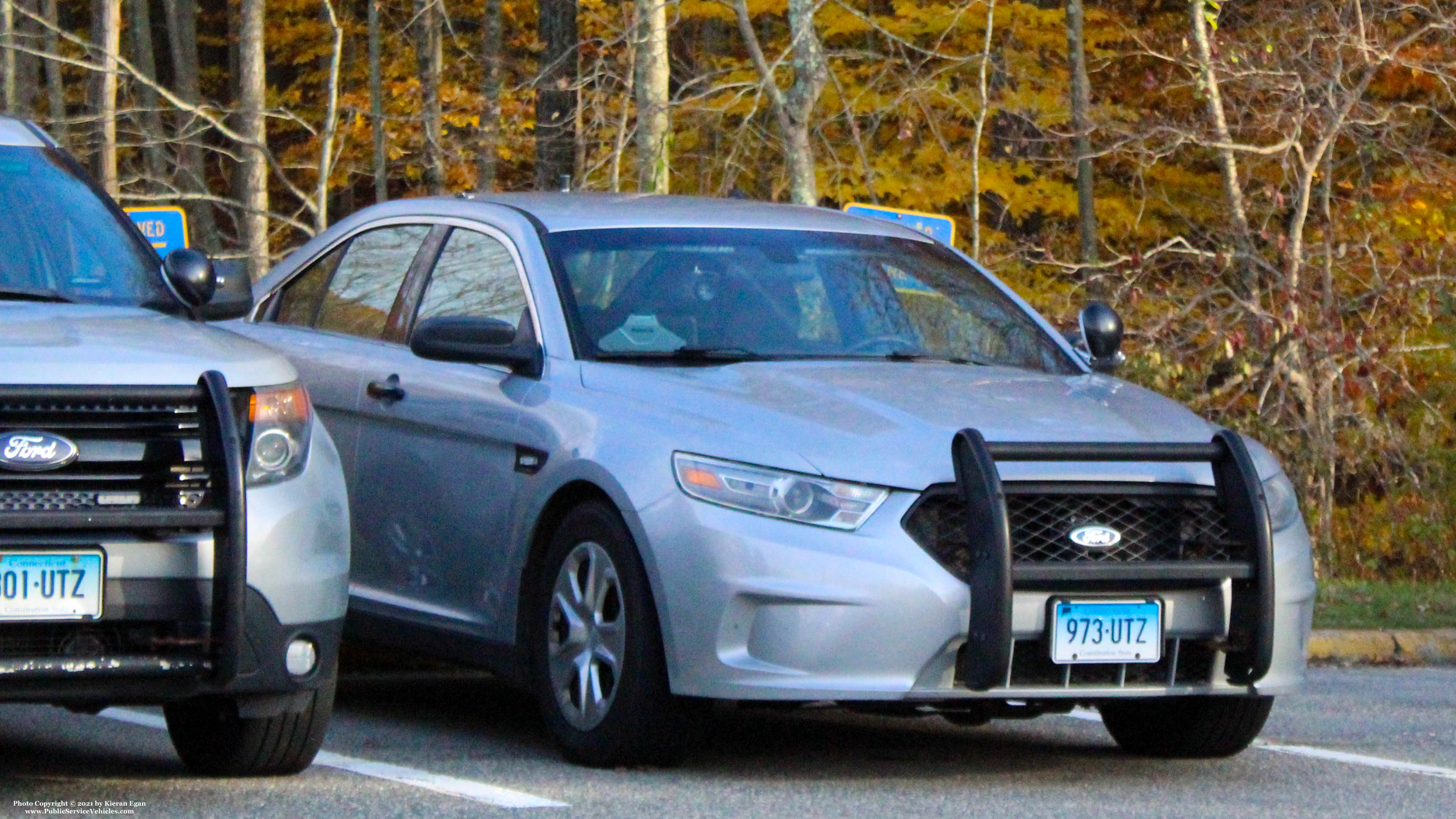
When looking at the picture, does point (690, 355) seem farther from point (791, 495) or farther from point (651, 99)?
point (651, 99)

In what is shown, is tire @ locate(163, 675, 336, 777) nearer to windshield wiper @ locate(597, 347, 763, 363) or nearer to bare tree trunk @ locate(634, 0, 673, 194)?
windshield wiper @ locate(597, 347, 763, 363)

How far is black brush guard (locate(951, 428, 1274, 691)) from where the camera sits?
6.05m

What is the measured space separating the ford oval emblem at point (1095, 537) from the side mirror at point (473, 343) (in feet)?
5.74

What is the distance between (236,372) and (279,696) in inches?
31.9

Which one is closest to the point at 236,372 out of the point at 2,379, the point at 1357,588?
the point at 2,379

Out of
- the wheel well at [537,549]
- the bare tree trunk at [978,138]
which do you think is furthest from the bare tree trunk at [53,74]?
the wheel well at [537,549]

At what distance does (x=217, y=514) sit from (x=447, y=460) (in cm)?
191

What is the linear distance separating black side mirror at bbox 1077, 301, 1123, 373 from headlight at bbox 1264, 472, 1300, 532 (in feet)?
3.43

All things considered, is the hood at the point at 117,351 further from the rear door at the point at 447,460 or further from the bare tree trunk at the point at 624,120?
the bare tree trunk at the point at 624,120

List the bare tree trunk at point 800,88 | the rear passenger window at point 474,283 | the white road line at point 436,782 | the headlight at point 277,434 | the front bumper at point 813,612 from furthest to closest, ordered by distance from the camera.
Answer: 1. the bare tree trunk at point 800,88
2. the rear passenger window at point 474,283
3. the front bumper at point 813,612
4. the white road line at point 436,782
5. the headlight at point 277,434

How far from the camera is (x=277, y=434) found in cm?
588

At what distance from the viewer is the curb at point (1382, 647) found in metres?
10.3

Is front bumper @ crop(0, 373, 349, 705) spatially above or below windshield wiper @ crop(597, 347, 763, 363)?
below

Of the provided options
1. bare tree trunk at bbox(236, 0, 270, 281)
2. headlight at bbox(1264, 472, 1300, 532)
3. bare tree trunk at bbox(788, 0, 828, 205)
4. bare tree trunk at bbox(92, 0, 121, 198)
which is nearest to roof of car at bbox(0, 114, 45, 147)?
headlight at bbox(1264, 472, 1300, 532)
